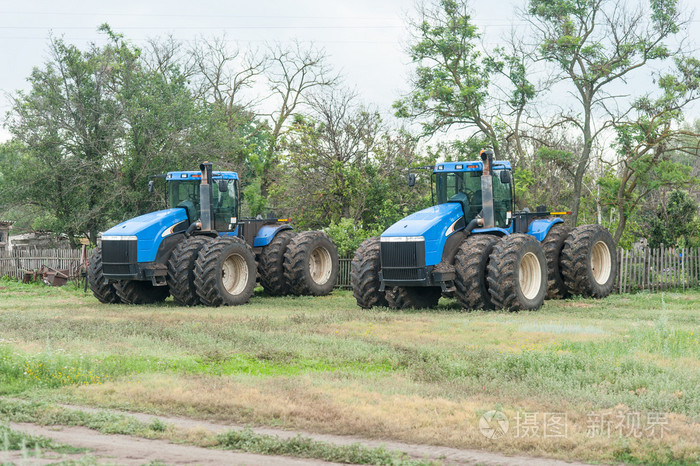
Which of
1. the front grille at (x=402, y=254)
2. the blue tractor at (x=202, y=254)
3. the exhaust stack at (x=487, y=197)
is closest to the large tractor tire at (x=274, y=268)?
the blue tractor at (x=202, y=254)

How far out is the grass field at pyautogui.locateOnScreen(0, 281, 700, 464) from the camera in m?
7.14

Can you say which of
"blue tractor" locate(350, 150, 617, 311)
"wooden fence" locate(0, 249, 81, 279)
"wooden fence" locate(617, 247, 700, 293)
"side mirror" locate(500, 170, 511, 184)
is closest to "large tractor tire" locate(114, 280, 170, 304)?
"blue tractor" locate(350, 150, 617, 311)

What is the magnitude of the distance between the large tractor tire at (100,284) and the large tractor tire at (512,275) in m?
9.25

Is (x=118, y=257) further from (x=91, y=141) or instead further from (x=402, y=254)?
(x=91, y=141)

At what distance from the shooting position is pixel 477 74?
29828 mm

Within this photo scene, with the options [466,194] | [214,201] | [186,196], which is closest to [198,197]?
[186,196]

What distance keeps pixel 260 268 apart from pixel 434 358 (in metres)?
12.0

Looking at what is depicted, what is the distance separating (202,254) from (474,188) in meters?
6.36

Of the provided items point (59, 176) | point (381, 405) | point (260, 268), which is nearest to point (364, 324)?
point (381, 405)

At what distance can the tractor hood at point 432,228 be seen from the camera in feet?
53.7

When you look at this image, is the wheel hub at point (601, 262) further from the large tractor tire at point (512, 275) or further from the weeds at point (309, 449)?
the weeds at point (309, 449)

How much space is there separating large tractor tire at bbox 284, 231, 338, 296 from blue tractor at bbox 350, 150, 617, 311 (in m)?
4.08

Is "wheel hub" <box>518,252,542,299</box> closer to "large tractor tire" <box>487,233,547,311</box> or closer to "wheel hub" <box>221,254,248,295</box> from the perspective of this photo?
"large tractor tire" <box>487,233,547,311</box>

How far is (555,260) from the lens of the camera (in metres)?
19.5
